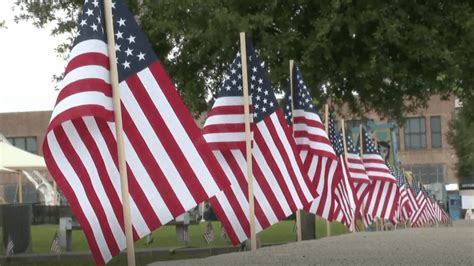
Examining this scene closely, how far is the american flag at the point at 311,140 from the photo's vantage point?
2383 centimetres

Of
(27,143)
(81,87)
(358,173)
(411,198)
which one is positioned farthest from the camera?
(27,143)

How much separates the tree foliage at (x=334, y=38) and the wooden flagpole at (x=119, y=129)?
53.0 ft

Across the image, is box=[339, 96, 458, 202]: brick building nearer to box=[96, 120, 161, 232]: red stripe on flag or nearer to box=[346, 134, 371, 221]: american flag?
box=[346, 134, 371, 221]: american flag

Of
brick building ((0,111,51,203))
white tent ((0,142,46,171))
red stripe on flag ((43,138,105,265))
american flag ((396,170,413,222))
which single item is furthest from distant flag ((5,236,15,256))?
brick building ((0,111,51,203))

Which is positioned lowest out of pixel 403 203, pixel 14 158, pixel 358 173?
pixel 403 203

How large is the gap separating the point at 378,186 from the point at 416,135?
93.7 meters

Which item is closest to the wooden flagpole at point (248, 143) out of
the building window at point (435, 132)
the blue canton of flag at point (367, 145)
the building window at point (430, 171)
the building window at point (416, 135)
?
the blue canton of flag at point (367, 145)

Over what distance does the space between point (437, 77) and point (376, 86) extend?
1650mm

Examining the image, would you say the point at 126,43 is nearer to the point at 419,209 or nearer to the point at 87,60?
the point at 87,60

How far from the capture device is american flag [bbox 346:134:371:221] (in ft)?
105

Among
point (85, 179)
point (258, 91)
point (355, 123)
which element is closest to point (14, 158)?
point (355, 123)

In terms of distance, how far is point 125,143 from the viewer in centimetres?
1305

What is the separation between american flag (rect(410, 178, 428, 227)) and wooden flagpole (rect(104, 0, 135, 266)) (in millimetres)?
30812

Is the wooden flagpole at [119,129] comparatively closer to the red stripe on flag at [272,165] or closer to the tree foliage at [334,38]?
the red stripe on flag at [272,165]
